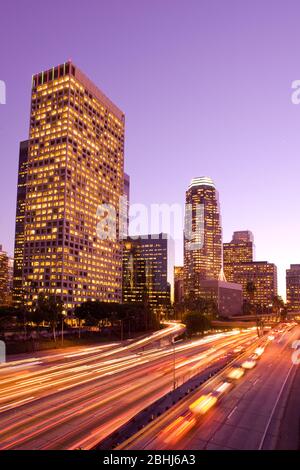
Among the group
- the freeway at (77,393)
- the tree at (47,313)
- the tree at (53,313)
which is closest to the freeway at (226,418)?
the freeway at (77,393)

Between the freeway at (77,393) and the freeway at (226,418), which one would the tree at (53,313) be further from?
the freeway at (226,418)

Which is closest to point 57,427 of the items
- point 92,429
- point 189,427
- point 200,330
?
point 92,429

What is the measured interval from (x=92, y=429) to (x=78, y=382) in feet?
63.1

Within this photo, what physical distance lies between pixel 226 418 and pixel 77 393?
18.4 meters

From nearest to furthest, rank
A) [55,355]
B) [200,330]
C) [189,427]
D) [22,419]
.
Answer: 1. [189,427]
2. [22,419]
3. [55,355]
4. [200,330]

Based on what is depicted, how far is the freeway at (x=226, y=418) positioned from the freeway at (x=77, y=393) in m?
4.67

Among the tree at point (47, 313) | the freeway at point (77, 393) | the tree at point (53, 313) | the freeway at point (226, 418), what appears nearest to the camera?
the freeway at point (226, 418)

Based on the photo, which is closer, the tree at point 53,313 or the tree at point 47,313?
the tree at point 53,313

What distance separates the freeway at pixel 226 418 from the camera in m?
31.4

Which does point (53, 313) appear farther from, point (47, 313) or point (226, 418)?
point (226, 418)

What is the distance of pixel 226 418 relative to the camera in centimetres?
3803

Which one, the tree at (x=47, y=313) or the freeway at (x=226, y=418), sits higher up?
the tree at (x=47, y=313)

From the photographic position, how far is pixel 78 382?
5291cm
